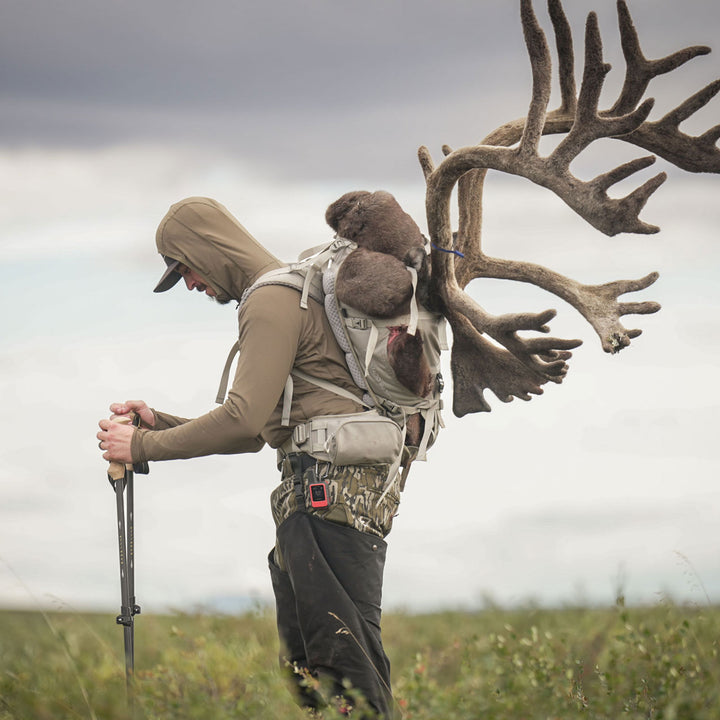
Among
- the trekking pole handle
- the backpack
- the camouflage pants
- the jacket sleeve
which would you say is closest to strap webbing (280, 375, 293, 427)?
the backpack

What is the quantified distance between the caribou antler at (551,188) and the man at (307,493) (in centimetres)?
102

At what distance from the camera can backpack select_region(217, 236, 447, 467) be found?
16.5ft

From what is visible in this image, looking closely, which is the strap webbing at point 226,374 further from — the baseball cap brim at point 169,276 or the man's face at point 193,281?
the baseball cap brim at point 169,276

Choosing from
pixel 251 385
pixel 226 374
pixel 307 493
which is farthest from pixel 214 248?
pixel 307 493

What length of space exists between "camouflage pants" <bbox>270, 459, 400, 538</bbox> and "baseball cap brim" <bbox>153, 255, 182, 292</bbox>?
4.79 feet

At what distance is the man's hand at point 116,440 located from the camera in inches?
199

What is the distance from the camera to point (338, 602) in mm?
4828

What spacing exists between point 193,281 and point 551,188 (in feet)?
7.49

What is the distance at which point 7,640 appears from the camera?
20.0ft

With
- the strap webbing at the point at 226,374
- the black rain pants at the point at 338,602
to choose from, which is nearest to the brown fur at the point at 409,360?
the black rain pants at the point at 338,602

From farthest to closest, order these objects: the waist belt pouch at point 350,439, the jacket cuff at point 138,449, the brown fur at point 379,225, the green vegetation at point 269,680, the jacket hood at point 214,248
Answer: the jacket hood at point 214,248 → the brown fur at point 379,225 → the jacket cuff at point 138,449 → the waist belt pouch at point 350,439 → the green vegetation at point 269,680

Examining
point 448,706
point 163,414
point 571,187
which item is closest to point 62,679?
point 163,414

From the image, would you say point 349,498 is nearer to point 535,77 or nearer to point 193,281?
point 193,281

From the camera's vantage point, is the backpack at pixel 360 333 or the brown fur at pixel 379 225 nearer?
the backpack at pixel 360 333
